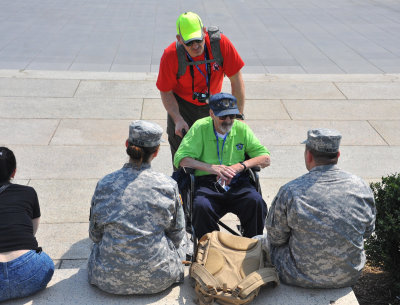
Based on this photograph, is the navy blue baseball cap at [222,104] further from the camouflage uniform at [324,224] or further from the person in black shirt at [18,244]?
the person in black shirt at [18,244]

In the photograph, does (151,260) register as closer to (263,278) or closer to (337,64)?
(263,278)

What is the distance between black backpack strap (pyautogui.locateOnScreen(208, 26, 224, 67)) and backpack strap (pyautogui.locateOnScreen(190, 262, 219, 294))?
7.17 feet

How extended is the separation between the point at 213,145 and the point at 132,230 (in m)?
1.39

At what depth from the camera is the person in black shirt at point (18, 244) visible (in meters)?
3.35

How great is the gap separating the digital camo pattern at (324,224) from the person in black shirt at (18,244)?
1.57 meters

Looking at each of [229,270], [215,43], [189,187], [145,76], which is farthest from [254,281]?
[145,76]

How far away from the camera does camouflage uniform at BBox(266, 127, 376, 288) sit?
3.33 m

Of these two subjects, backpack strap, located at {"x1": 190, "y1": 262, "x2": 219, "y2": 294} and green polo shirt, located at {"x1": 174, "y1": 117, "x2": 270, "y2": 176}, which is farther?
green polo shirt, located at {"x1": 174, "y1": 117, "x2": 270, "y2": 176}

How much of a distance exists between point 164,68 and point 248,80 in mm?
4516

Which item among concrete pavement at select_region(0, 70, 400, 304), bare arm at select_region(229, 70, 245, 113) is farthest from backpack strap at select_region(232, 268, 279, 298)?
bare arm at select_region(229, 70, 245, 113)

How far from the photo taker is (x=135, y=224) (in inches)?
133

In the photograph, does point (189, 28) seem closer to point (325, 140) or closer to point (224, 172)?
point (224, 172)

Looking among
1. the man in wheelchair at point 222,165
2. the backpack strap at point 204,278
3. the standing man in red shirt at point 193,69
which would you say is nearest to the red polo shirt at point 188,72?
the standing man in red shirt at point 193,69

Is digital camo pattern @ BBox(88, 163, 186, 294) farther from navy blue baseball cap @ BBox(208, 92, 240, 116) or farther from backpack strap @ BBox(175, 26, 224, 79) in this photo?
backpack strap @ BBox(175, 26, 224, 79)
